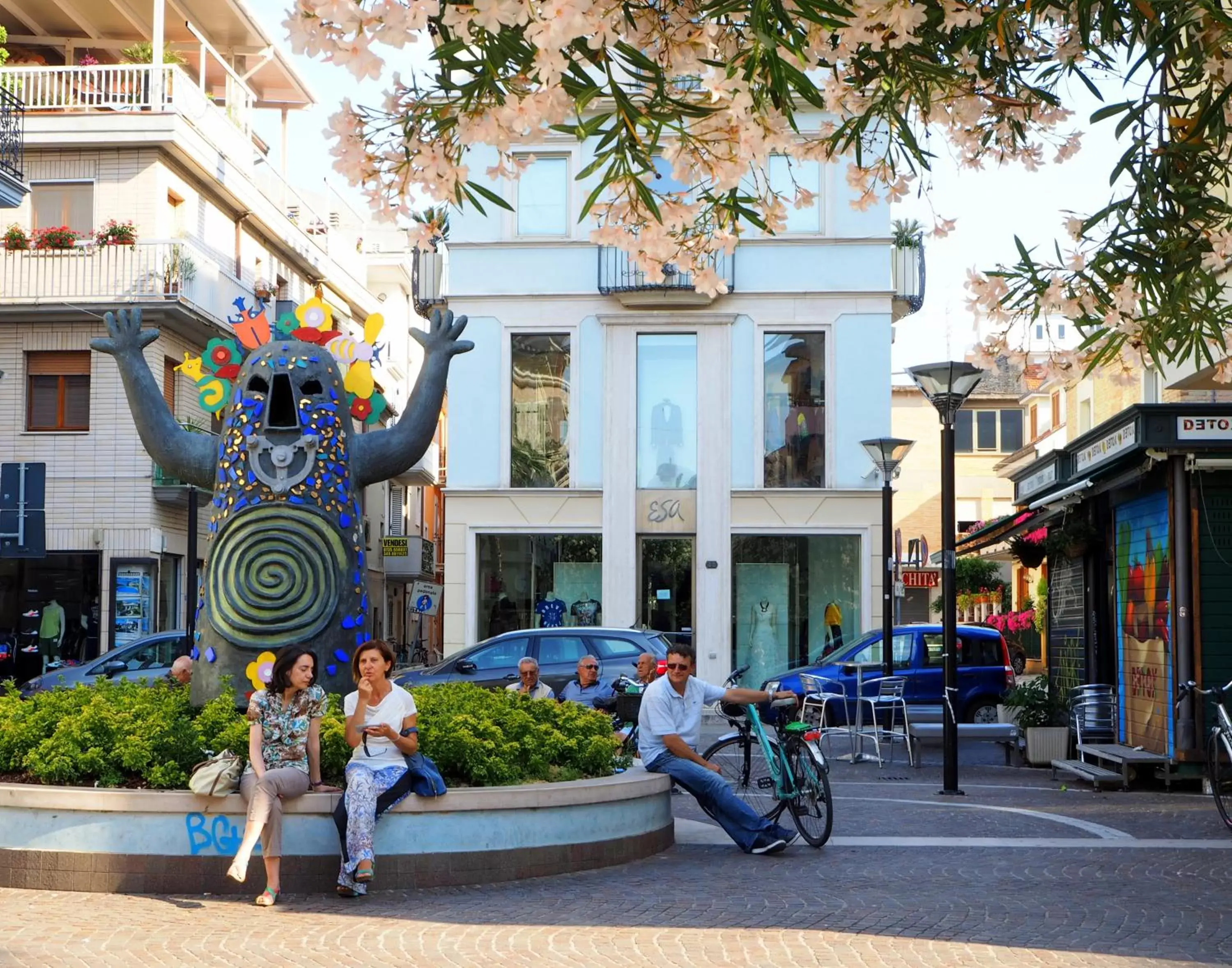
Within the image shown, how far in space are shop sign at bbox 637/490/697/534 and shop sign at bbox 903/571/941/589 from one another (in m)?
26.3

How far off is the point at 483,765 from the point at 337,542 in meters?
2.41

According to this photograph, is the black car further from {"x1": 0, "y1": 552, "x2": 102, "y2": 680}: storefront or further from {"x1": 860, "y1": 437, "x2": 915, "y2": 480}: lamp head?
{"x1": 0, "y1": 552, "x2": 102, "y2": 680}: storefront

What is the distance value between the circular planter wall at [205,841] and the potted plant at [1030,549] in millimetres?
13567

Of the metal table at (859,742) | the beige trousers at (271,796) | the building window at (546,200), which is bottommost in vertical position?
the metal table at (859,742)

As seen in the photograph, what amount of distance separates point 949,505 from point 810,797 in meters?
6.09

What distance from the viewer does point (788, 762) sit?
475 inches

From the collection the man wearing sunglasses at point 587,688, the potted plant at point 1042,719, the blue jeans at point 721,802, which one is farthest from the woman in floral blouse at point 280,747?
the potted plant at point 1042,719

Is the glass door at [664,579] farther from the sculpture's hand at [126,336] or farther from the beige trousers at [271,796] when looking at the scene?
the beige trousers at [271,796]

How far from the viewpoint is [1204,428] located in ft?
54.0

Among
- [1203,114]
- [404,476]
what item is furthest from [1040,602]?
[1203,114]

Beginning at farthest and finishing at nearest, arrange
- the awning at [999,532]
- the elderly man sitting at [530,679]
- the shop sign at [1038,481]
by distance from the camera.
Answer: the awning at [999,532] → the shop sign at [1038,481] → the elderly man sitting at [530,679]

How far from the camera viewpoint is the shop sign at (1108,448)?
55.7 feet

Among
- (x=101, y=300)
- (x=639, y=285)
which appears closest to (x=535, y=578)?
(x=639, y=285)

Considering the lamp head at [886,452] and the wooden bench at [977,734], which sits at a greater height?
the lamp head at [886,452]
